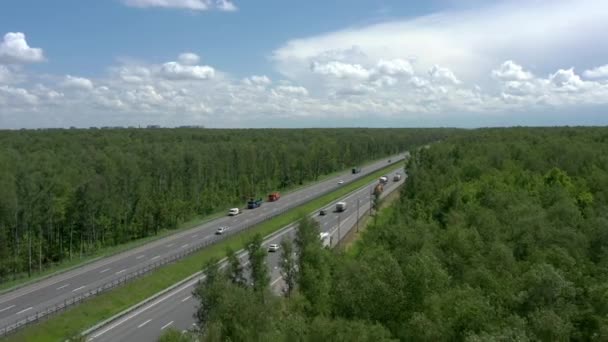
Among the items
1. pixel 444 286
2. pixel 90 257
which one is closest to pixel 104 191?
pixel 90 257

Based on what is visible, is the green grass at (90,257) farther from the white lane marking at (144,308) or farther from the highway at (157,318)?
the highway at (157,318)

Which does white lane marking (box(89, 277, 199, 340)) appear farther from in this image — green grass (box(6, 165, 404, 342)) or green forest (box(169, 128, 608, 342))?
green forest (box(169, 128, 608, 342))

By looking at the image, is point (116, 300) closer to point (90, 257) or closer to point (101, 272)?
point (101, 272)

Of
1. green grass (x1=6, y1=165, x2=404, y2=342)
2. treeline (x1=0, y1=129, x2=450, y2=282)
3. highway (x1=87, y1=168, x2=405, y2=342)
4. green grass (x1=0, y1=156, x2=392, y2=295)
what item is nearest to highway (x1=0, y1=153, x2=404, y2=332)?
green grass (x1=0, y1=156, x2=392, y2=295)

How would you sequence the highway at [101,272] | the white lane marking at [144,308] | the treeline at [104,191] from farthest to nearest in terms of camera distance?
the treeline at [104,191], the highway at [101,272], the white lane marking at [144,308]

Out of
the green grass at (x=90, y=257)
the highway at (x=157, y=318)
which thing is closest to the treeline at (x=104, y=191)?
the green grass at (x=90, y=257)

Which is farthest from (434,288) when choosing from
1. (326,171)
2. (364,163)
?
(364,163)
